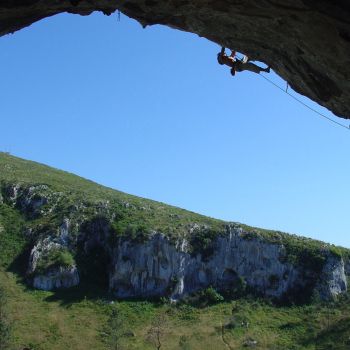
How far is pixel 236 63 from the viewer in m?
17.7

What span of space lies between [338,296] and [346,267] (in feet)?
34.2

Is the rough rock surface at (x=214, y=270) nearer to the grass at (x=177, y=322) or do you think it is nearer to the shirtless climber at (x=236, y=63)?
the grass at (x=177, y=322)

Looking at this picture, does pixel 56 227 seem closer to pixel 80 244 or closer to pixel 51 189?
pixel 80 244

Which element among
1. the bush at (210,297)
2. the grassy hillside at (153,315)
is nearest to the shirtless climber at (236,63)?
the grassy hillside at (153,315)

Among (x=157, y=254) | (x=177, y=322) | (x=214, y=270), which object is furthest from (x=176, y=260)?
(x=177, y=322)

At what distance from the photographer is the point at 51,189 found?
395ft

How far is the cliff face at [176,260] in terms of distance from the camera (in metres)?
102

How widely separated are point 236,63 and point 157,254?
88913mm

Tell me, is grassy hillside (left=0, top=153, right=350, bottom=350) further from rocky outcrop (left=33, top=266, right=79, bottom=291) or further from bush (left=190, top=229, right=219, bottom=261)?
rocky outcrop (left=33, top=266, right=79, bottom=291)

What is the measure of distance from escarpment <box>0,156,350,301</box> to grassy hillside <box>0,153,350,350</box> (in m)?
0.84

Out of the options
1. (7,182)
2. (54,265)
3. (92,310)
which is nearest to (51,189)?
(7,182)

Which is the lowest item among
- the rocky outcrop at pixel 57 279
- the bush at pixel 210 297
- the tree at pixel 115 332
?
the tree at pixel 115 332

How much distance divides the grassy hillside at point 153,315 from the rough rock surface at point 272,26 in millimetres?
64423

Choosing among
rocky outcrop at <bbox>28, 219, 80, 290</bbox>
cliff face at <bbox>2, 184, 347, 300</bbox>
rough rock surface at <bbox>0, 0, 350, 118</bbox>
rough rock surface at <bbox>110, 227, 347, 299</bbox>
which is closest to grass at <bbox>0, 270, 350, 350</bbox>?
rocky outcrop at <bbox>28, 219, 80, 290</bbox>
